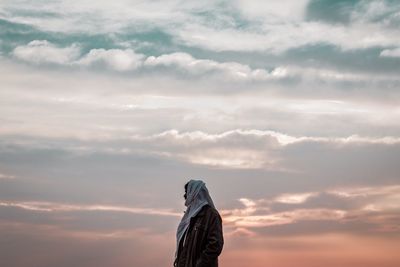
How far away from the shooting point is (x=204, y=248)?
56.4 ft

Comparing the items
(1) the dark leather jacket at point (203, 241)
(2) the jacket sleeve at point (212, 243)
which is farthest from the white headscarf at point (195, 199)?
(2) the jacket sleeve at point (212, 243)

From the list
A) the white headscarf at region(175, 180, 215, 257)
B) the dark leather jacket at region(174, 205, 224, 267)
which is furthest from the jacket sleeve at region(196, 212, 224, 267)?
the white headscarf at region(175, 180, 215, 257)

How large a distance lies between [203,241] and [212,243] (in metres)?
0.23

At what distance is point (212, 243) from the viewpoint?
17047 mm

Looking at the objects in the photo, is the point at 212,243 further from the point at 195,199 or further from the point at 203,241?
the point at 195,199

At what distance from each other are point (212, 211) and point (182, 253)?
0.87 m

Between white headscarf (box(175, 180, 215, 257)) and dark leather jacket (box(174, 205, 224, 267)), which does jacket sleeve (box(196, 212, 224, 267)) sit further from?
white headscarf (box(175, 180, 215, 257))

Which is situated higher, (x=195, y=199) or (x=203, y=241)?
(x=195, y=199)

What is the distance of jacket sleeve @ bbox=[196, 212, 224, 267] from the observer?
16969 mm

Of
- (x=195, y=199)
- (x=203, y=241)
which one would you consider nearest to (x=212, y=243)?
(x=203, y=241)

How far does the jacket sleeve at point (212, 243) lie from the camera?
17.0 metres

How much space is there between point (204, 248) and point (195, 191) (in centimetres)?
94

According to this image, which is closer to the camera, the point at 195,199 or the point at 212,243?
the point at 212,243

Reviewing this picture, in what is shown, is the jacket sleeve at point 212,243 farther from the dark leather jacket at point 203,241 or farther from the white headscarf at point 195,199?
the white headscarf at point 195,199
